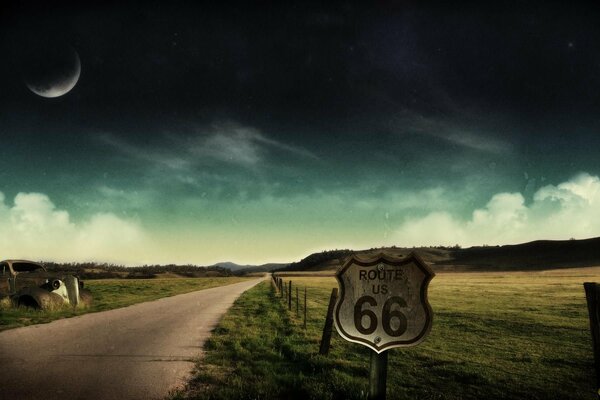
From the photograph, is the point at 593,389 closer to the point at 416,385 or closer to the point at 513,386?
the point at 513,386

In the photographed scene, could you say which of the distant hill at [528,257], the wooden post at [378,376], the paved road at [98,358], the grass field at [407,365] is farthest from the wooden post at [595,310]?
the distant hill at [528,257]

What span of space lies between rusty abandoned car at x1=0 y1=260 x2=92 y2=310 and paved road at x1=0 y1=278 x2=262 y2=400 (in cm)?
288

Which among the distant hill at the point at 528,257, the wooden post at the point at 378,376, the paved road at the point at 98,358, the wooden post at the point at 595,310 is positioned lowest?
the paved road at the point at 98,358

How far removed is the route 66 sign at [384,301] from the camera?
3449 millimetres

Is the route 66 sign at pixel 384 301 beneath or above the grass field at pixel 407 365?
above

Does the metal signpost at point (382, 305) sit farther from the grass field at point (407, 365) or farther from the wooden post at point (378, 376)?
the grass field at point (407, 365)

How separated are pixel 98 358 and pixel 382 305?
6671mm

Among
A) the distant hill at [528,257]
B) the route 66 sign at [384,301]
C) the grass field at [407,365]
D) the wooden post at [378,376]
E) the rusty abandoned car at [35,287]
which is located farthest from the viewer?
the distant hill at [528,257]

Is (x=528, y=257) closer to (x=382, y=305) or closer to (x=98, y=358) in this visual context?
(x=98, y=358)

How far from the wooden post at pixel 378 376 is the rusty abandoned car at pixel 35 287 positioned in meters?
15.0

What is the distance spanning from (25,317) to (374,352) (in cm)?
1369

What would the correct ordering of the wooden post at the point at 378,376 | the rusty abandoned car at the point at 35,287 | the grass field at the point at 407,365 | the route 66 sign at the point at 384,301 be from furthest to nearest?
the rusty abandoned car at the point at 35,287, the grass field at the point at 407,365, the wooden post at the point at 378,376, the route 66 sign at the point at 384,301

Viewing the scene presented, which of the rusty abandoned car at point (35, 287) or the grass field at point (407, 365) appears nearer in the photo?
the grass field at point (407, 365)

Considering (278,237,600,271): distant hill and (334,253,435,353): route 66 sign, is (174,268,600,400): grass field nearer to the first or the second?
(334,253,435,353): route 66 sign
